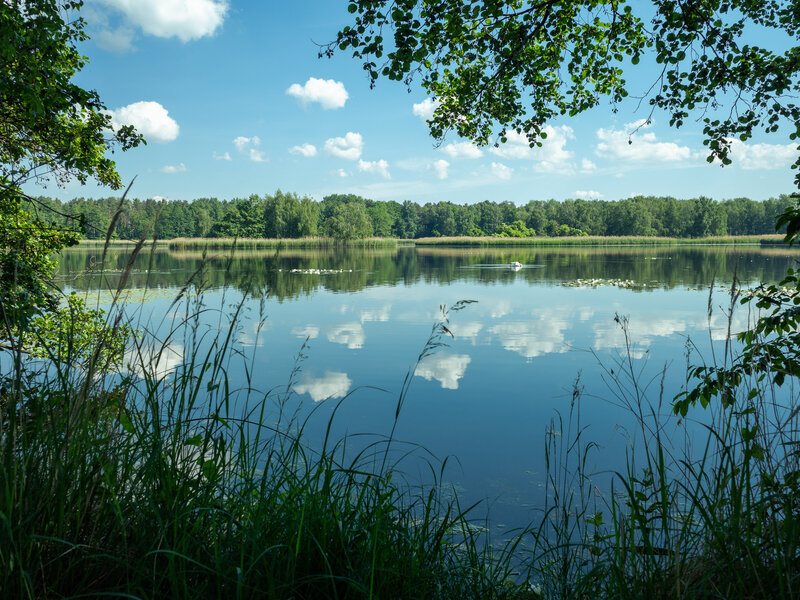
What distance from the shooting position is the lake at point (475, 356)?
4312 millimetres

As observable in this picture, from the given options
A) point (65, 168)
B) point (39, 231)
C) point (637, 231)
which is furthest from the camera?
point (637, 231)

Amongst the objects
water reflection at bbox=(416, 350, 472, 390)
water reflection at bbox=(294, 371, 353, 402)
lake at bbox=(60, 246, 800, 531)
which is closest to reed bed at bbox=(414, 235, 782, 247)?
lake at bbox=(60, 246, 800, 531)

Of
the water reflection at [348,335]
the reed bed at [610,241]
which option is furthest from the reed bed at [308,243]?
the water reflection at [348,335]

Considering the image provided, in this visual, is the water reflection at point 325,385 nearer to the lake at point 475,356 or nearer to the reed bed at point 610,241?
the lake at point 475,356

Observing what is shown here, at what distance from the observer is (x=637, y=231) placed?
79.1 metres

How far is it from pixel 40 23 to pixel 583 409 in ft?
22.8

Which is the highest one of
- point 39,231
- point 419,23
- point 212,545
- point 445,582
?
point 419,23

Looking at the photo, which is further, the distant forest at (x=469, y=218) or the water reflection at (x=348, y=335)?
the distant forest at (x=469, y=218)

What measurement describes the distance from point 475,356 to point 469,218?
9291cm

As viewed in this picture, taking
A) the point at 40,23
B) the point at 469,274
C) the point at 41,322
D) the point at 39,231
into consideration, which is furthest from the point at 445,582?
the point at 469,274

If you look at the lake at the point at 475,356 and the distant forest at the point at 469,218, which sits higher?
the distant forest at the point at 469,218

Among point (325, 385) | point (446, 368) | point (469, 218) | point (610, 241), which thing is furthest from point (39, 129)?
point (469, 218)

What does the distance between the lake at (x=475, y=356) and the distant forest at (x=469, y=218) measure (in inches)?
1246

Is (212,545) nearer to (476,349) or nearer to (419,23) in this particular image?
(419,23)
